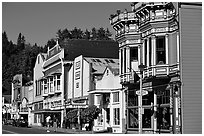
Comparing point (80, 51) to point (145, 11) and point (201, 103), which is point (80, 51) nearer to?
point (145, 11)

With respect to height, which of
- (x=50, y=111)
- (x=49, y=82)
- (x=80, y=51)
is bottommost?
(x=50, y=111)

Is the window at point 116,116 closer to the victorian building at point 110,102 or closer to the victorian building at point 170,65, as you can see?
the victorian building at point 110,102

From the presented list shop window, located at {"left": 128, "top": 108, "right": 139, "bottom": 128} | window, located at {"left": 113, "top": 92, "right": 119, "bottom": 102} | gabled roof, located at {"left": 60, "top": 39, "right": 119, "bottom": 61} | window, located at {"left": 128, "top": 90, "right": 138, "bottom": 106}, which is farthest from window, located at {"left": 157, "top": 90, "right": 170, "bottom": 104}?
gabled roof, located at {"left": 60, "top": 39, "right": 119, "bottom": 61}

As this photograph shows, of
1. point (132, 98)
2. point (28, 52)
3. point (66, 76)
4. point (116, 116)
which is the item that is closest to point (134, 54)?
point (132, 98)

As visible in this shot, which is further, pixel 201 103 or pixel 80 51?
pixel 80 51

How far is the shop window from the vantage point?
3831cm

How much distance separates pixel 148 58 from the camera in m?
34.7

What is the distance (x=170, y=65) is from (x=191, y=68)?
1.72 metres

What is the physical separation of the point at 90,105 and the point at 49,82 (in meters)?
16.8

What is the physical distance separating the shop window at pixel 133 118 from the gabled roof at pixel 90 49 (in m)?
21.2

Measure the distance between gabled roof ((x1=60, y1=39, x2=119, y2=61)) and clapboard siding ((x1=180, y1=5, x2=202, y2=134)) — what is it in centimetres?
2786

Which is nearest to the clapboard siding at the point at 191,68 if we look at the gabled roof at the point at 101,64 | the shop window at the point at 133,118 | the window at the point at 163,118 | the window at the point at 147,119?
the window at the point at 163,118

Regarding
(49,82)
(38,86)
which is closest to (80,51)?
(49,82)

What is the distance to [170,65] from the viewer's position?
109ft
